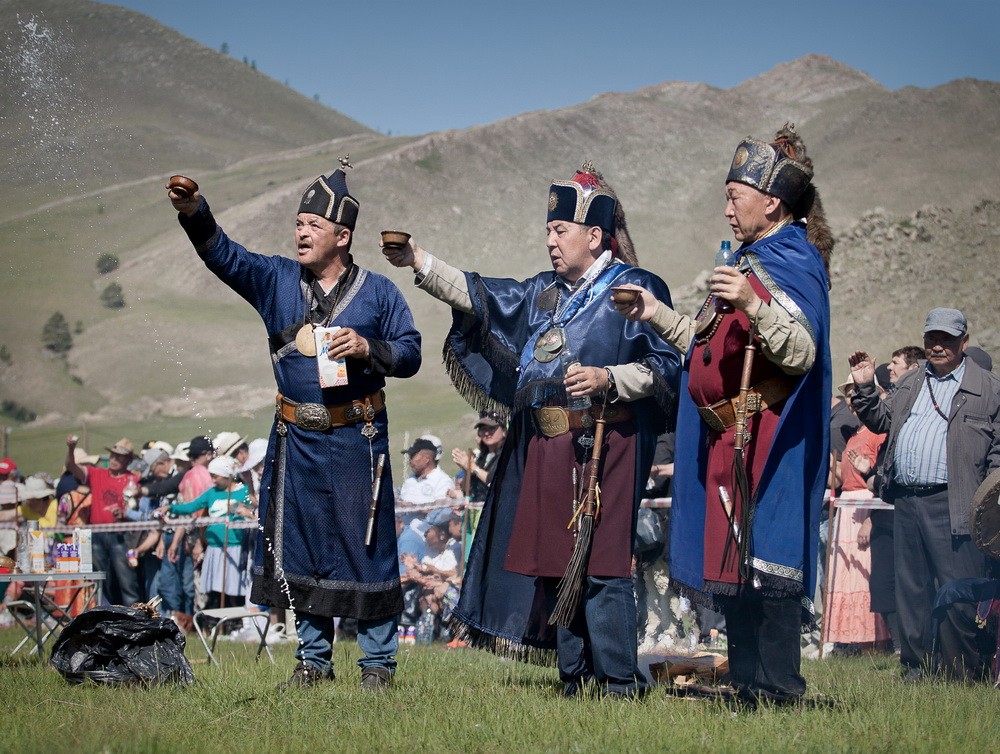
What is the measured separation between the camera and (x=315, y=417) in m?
5.75

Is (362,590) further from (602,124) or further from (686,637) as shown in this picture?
(602,124)

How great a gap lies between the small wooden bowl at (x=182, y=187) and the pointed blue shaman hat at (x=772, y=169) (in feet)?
7.85

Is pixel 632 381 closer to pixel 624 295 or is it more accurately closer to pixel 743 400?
pixel 624 295

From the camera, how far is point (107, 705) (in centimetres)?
511

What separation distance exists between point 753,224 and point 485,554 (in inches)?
82.2

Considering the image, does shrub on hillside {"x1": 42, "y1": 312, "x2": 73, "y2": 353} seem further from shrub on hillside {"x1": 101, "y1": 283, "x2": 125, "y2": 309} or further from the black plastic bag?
the black plastic bag

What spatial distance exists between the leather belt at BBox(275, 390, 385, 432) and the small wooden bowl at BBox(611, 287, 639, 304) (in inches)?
55.8

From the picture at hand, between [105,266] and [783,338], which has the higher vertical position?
[105,266]

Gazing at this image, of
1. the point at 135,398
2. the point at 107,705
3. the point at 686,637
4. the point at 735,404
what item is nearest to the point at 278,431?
the point at 107,705

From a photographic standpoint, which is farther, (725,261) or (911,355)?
(911,355)

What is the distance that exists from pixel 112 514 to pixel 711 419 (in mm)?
9168

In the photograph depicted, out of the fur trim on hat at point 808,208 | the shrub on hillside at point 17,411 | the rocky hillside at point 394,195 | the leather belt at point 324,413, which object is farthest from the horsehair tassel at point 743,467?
the shrub on hillside at point 17,411

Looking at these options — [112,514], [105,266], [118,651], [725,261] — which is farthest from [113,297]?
[725,261]

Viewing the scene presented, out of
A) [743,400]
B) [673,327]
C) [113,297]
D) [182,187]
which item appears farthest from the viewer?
[113,297]
